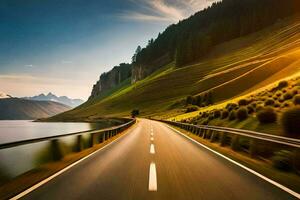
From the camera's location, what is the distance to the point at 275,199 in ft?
21.9

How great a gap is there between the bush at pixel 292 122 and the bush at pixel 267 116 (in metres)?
4.22

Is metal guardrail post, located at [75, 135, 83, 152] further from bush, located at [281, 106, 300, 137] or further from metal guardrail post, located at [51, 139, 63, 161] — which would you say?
bush, located at [281, 106, 300, 137]

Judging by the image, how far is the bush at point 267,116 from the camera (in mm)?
23900

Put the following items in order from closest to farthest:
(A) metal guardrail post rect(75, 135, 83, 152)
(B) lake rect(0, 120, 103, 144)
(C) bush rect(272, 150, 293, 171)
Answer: (C) bush rect(272, 150, 293, 171) → (A) metal guardrail post rect(75, 135, 83, 152) → (B) lake rect(0, 120, 103, 144)

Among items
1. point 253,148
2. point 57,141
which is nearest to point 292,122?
point 253,148

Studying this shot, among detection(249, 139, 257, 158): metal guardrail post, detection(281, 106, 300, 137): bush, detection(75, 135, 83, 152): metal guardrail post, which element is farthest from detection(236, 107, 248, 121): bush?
detection(75, 135, 83, 152): metal guardrail post

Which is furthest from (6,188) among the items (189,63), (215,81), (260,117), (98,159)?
(189,63)

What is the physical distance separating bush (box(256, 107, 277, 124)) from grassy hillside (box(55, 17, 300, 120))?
216ft

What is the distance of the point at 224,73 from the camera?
392ft

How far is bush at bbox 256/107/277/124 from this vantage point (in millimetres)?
23900

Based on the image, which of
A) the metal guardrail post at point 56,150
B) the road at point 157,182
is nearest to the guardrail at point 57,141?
the metal guardrail post at point 56,150

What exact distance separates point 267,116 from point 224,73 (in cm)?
Answer: 9737

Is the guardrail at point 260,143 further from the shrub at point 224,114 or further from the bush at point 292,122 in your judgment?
the shrub at point 224,114

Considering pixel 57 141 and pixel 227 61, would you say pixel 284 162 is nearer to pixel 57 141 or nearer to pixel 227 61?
pixel 57 141
